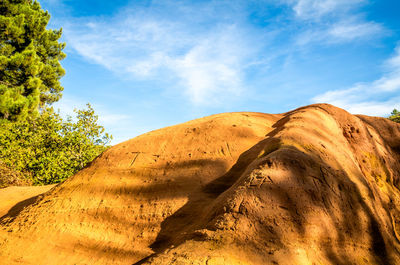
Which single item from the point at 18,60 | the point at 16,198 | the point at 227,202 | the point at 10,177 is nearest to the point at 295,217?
the point at 227,202

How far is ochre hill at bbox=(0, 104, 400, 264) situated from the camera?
2699mm

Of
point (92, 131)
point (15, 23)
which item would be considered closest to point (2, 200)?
point (92, 131)

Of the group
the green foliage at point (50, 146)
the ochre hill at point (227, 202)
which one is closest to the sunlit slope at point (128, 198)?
the ochre hill at point (227, 202)

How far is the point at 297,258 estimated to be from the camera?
2490mm

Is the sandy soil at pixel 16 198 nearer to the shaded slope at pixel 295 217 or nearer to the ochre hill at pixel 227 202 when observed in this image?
the ochre hill at pixel 227 202

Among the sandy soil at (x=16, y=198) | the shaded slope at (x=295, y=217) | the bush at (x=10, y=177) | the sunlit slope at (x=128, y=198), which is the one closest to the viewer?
the shaded slope at (x=295, y=217)

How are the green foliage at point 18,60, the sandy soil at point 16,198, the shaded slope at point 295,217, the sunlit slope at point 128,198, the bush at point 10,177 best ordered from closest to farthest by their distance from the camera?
the shaded slope at point 295,217, the sunlit slope at point 128,198, the sandy soil at point 16,198, the bush at point 10,177, the green foliage at point 18,60

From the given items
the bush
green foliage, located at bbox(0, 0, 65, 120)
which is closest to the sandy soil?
the bush

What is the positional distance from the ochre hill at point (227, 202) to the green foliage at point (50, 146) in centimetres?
956

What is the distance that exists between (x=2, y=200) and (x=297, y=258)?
24.9 feet

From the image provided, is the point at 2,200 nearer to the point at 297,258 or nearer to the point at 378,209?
the point at 297,258

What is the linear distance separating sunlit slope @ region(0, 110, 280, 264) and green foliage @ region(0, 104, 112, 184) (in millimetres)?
9463

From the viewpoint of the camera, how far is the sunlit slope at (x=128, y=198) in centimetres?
416

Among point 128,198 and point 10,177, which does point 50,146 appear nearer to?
point 10,177
